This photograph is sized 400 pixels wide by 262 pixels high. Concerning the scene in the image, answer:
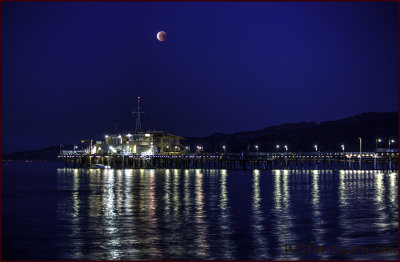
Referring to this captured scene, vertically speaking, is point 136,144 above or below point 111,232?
above

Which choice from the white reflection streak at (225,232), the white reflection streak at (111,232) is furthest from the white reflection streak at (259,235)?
the white reflection streak at (111,232)

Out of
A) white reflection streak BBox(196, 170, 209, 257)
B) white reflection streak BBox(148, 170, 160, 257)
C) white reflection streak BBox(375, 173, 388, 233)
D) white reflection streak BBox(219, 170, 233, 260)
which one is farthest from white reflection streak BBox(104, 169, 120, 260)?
white reflection streak BBox(375, 173, 388, 233)

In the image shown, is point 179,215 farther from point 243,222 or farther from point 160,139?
point 160,139

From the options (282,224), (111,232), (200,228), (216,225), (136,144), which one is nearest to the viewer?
(111,232)

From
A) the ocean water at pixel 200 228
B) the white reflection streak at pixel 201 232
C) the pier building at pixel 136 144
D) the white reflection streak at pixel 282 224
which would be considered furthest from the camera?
the pier building at pixel 136 144

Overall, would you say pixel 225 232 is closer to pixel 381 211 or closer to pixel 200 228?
pixel 200 228

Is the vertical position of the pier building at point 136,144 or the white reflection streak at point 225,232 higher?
the pier building at point 136,144

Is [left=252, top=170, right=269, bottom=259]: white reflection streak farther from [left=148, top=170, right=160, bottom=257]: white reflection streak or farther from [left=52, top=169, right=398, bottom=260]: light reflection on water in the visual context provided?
[left=148, top=170, right=160, bottom=257]: white reflection streak

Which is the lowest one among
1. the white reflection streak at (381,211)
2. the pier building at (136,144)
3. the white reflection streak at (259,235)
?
the white reflection streak at (259,235)

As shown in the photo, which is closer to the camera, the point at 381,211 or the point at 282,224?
the point at 282,224

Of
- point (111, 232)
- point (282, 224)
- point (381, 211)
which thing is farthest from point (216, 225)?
point (381, 211)

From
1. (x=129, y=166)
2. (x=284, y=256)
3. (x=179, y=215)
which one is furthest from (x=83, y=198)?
(x=129, y=166)

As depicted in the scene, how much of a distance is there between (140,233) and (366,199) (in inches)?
976

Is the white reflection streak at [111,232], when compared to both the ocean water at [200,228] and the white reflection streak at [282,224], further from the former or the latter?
the white reflection streak at [282,224]
